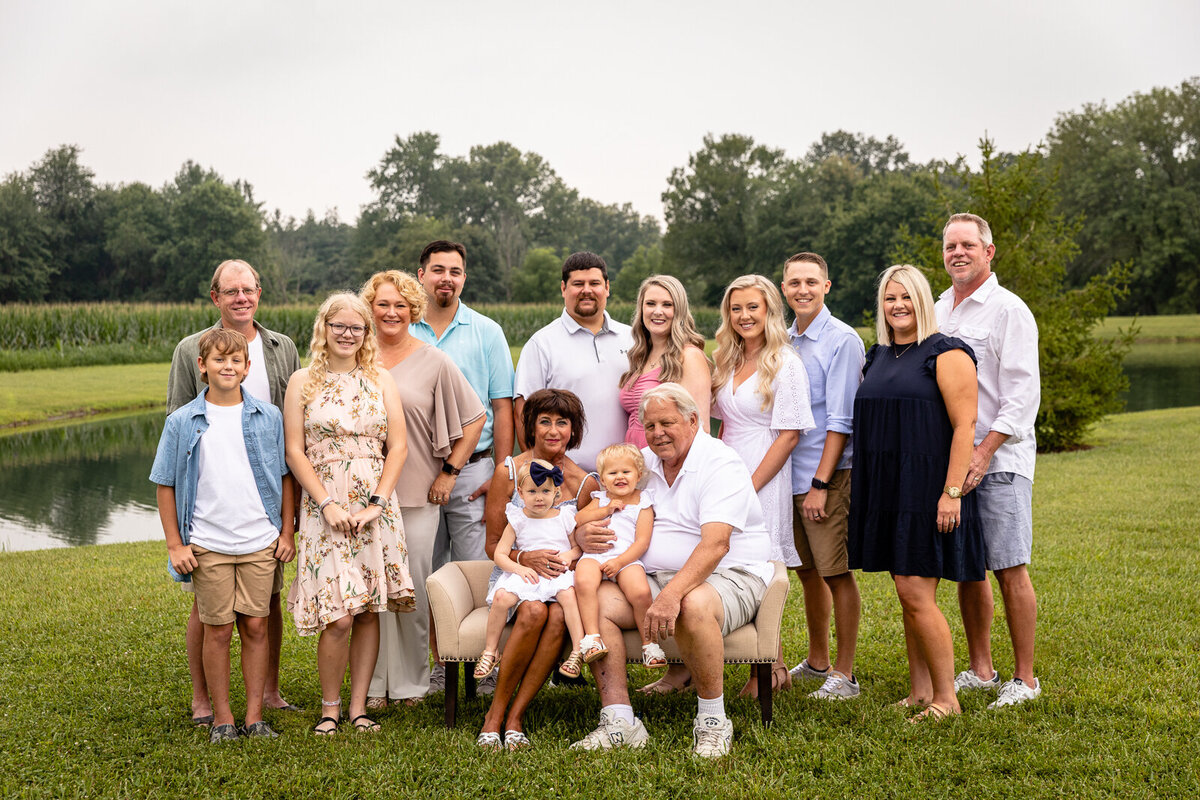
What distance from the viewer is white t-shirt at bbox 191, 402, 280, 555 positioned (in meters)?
4.09

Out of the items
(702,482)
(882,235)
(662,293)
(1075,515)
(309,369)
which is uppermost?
(882,235)

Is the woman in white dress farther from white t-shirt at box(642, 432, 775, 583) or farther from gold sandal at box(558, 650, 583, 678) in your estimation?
gold sandal at box(558, 650, 583, 678)

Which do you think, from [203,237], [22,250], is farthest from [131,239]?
[22,250]

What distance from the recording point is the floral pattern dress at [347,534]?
4.21m

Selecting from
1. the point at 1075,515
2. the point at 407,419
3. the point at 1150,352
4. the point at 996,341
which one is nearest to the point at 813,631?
the point at 996,341

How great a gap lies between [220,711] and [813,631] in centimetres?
289

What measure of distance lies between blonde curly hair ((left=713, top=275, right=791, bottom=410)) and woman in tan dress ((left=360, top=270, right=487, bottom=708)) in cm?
123

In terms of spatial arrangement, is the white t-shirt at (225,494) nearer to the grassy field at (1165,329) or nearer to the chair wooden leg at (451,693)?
the chair wooden leg at (451,693)

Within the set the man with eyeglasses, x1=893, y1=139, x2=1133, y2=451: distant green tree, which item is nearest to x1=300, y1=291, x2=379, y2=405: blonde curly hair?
the man with eyeglasses

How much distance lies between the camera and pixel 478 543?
5.03m

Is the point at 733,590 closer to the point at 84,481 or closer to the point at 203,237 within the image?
the point at 84,481

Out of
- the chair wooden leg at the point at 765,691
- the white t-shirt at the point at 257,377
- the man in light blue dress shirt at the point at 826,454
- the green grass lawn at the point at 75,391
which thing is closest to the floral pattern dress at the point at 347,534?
the white t-shirt at the point at 257,377

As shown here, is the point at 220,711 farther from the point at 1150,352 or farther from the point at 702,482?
the point at 1150,352

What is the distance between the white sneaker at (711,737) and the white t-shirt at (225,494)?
81.4 inches
